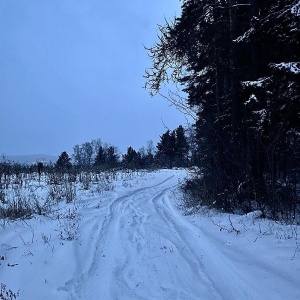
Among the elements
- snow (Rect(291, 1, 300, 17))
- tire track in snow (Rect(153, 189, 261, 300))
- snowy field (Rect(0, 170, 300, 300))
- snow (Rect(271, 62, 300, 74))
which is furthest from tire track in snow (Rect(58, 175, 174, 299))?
snow (Rect(291, 1, 300, 17))

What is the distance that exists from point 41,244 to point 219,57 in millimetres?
7904

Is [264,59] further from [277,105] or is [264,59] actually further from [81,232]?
[81,232]

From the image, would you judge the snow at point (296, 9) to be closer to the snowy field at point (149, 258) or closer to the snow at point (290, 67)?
the snow at point (290, 67)

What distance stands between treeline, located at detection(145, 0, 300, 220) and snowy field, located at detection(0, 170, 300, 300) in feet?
4.60

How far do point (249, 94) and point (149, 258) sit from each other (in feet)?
18.8

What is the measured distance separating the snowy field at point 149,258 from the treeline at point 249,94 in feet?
4.60

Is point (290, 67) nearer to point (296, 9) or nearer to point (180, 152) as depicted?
point (296, 9)

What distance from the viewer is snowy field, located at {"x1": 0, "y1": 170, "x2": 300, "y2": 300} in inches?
131

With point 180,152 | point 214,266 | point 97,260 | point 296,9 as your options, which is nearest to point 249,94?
point 296,9

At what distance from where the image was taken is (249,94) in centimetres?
799

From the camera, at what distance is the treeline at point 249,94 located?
20.9ft

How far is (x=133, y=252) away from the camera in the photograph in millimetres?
4742

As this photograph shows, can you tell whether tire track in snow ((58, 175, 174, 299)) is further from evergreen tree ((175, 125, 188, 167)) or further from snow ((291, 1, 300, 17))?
evergreen tree ((175, 125, 188, 167))

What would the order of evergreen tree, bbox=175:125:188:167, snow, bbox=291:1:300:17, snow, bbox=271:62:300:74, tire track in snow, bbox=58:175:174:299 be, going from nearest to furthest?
tire track in snow, bbox=58:175:174:299
snow, bbox=291:1:300:17
snow, bbox=271:62:300:74
evergreen tree, bbox=175:125:188:167
